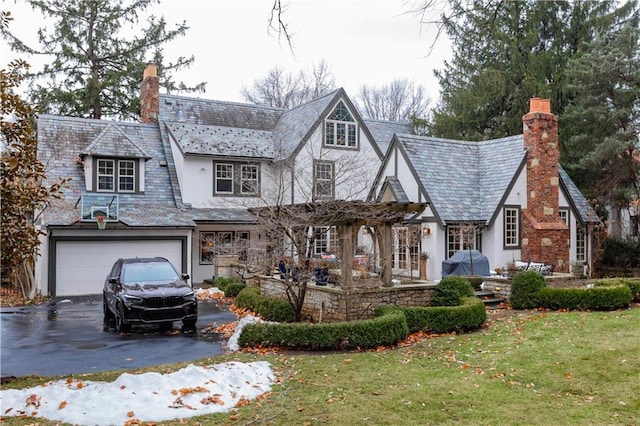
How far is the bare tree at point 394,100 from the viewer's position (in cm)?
4994

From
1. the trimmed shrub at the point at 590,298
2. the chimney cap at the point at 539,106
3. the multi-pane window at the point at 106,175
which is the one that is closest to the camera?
the trimmed shrub at the point at 590,298

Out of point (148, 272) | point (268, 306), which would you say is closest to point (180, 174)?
point (148, 272)

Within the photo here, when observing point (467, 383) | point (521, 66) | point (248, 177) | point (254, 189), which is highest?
point (521, 66)

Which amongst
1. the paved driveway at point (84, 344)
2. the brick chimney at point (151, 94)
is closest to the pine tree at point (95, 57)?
the brick chimney at point (151, 94)

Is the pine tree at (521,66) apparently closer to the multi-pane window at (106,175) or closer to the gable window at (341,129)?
the gable window at (341,129)

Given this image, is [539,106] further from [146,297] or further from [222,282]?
[146,297]

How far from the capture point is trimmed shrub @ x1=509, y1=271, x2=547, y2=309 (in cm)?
1534

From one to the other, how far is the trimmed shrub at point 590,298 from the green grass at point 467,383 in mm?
3036

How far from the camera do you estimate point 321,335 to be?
10.8m

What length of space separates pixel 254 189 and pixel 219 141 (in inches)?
123

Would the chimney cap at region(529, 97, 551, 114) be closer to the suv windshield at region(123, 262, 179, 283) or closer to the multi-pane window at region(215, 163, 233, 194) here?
the multi-pane window at region(215, 163, 233, 194)

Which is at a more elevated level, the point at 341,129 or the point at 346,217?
the point at 341,129

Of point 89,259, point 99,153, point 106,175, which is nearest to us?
Answer: point 89,259

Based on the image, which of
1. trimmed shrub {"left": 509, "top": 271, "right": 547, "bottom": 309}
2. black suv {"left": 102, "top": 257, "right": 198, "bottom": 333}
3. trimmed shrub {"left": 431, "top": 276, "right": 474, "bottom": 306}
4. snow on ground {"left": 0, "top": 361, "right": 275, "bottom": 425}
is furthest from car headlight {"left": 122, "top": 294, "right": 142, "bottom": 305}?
trimmed shrub {"left": 509, "top": 271, "right": 547, "bottom": 309}
